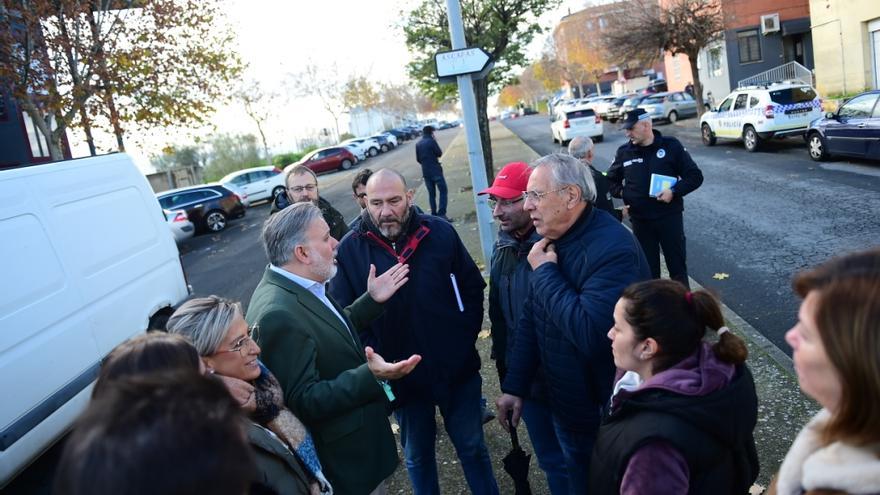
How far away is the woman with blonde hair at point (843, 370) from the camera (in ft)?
3.50

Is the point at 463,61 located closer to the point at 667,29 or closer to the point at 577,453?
the point at 577,453

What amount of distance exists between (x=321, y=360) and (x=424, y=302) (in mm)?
826

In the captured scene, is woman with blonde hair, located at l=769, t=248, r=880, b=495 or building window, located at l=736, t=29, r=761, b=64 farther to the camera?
building window, located at l=736, t=29, r=761, b=64

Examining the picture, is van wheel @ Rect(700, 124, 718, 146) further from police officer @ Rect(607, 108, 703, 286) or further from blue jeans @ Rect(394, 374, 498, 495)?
blue jeans @ Rect(394, 374, 498, 495)

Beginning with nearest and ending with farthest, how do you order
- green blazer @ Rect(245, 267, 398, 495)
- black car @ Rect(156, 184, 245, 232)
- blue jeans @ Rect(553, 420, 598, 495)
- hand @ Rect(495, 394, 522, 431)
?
green blazer @ Rect(245, 267, 398, 495)
blue jeans @ Rect(553, 420, 598, 495)
hand @ Rect(495, 394, 522, 431)
black car @ Rect(156, 184, 245, 232)

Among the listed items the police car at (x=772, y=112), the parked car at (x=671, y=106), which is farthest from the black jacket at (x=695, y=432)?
the parked car at (x=671, y=106)

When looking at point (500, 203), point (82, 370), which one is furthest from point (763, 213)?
point (82, 370)

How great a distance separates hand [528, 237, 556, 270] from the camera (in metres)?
2.45

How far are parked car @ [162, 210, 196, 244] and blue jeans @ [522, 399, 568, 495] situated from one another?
1529 cm

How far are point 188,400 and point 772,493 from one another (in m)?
1.29

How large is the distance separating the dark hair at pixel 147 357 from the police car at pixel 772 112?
1665cm

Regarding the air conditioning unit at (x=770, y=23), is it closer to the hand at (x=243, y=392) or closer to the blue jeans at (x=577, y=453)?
the blue jeans at (x=577, y=453)

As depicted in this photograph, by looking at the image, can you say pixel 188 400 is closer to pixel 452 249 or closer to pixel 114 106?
pixel 452 249

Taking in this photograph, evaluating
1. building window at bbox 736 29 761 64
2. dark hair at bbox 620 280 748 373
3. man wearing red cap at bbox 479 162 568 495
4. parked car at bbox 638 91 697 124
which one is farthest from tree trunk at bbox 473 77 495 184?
building window at bbox 736 29 761 64
